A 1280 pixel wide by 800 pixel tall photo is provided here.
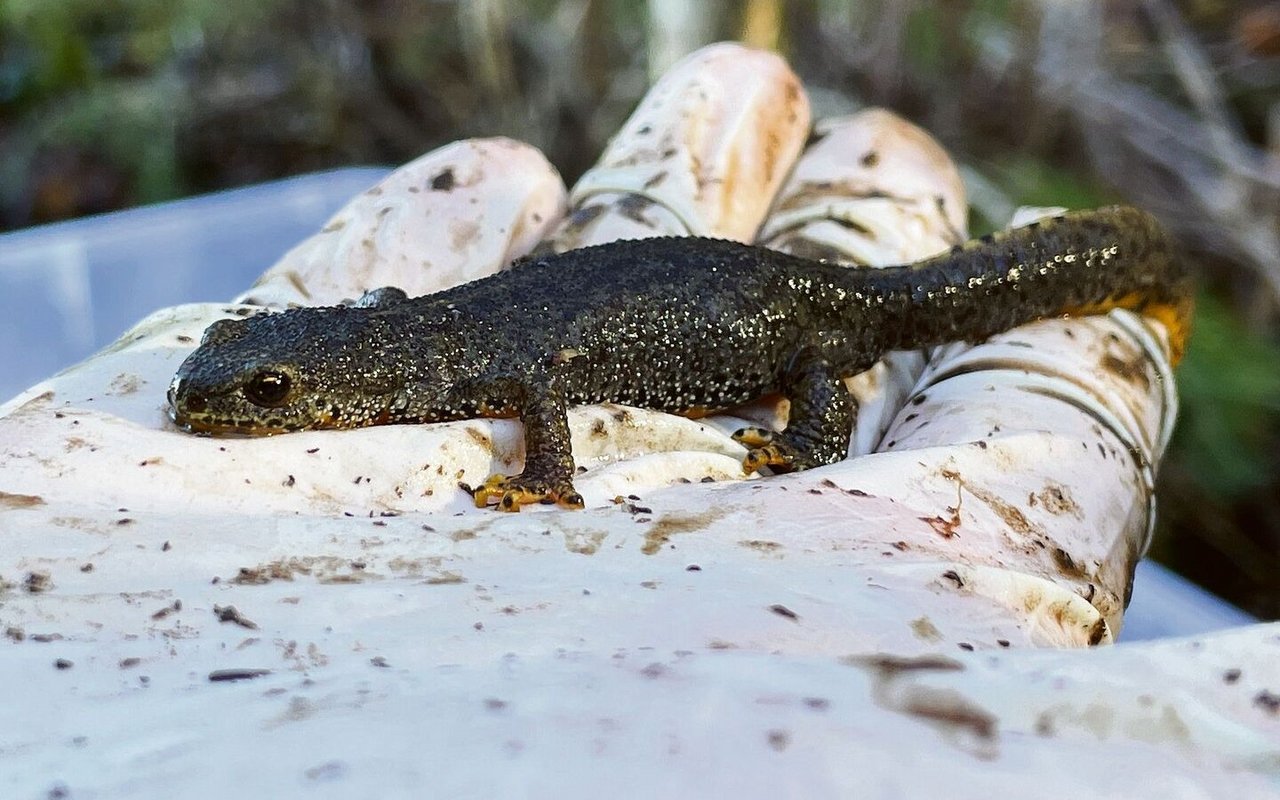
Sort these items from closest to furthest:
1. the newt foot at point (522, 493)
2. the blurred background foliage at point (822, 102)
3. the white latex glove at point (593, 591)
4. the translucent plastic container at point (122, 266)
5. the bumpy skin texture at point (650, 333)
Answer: the white latex glove at point (593, 591), the newt foot at point (522, 493), the bumpy skin texture at point (650, 333), the translucent plastic container at point (122, 266), the blurred background foliage at point (822, 102)

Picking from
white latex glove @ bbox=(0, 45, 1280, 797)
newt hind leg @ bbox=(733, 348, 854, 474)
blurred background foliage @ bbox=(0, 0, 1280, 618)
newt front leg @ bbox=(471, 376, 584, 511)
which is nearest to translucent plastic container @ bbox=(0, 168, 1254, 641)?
blurred background foliage @ bbox=(0, 0, 1280, 618)

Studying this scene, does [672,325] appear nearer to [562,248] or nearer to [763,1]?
[562,248]

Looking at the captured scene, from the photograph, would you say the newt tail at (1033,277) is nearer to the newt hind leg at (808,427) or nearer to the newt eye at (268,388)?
the newt hind leg at (808,427)

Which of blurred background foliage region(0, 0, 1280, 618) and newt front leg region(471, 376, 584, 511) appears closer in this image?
newt front leg region(471, 376, 584, 511)

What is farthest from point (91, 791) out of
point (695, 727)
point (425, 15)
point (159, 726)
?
point (425, 15)

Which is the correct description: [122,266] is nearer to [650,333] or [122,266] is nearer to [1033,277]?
[650,333]

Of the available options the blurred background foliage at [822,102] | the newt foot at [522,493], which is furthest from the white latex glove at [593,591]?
the blurred background foliage at [822,102]

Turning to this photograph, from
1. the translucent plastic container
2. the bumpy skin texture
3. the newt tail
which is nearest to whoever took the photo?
the bumpy skin texture

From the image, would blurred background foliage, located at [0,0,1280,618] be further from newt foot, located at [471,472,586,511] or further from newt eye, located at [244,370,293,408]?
newt eye, located at [244,370,293,408]
